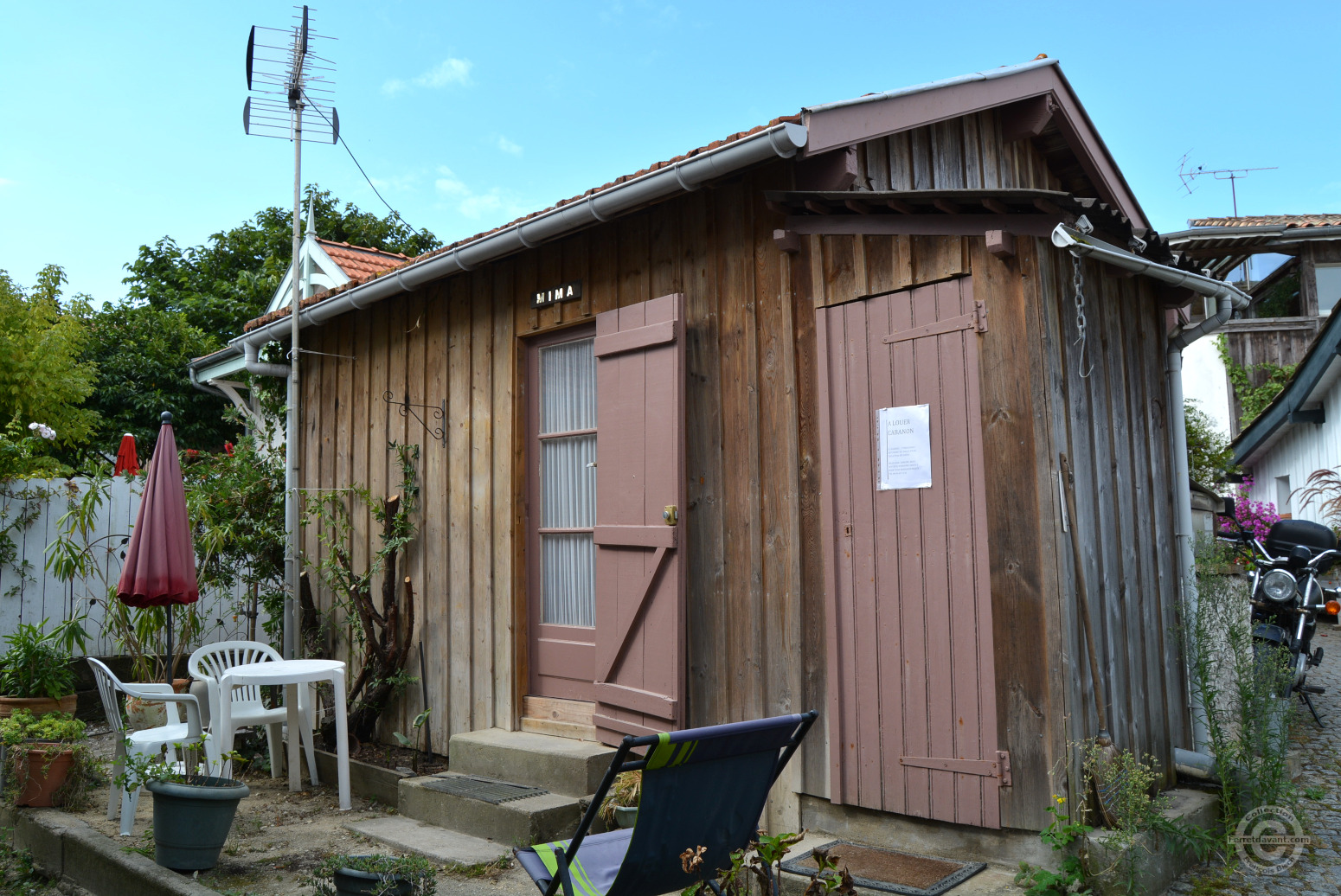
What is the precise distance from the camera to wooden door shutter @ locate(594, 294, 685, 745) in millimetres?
4449

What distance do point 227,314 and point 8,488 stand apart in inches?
600

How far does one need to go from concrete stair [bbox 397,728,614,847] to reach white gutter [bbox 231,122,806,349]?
263cm

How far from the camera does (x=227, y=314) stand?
2178cm

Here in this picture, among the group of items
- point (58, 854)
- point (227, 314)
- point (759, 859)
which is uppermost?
point (227, 314)

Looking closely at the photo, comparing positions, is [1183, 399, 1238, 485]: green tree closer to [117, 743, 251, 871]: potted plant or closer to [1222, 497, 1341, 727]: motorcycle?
[1222, 497, 1341, 727]: motorcycle

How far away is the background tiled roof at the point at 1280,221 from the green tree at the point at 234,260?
17.2 meters

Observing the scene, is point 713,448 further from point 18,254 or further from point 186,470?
point 18,254

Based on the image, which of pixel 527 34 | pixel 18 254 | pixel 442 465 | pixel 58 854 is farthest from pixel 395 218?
pixel 58 854

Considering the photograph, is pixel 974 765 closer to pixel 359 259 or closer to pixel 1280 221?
pixel 359 259

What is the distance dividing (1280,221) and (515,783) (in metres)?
13.7

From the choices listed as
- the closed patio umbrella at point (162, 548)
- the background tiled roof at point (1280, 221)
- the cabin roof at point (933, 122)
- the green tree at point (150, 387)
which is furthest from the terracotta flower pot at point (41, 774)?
the green tree at point (150, 387)

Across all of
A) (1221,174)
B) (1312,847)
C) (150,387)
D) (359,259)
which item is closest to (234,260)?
(150,387)

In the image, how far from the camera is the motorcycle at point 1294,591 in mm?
5734

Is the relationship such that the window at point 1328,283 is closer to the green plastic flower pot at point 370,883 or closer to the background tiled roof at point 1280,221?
the background tiled roof at point 1280,221
